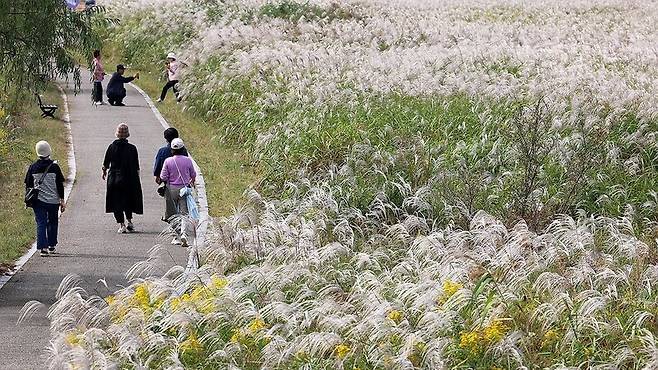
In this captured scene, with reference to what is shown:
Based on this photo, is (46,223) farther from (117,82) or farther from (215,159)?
(117,82)

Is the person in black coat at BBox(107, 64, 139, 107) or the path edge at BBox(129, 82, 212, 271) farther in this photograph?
the person in black coat at BBox(107, 64, 139, 107)

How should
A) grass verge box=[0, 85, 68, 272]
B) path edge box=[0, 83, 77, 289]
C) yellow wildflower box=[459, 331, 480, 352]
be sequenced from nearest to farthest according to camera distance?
1. yellow wildflower box=[459, 331, 480, 352]
2. path edge box=[0, 83, 77, 289]
3. grass verge box=[0, 85, 68, 272]

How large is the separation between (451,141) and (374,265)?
6452 millimetres

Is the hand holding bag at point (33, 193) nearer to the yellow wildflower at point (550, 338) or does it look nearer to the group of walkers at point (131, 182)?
the group of walkers at point (131, 182)

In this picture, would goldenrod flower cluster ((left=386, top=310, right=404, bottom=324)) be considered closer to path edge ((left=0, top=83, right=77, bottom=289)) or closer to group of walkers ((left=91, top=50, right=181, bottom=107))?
path edge ((left=0, top=83, right=77, bottom=289))

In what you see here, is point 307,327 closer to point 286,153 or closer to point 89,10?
point 89,10

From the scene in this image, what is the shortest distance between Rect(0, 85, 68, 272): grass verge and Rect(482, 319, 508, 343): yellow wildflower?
7.27 m

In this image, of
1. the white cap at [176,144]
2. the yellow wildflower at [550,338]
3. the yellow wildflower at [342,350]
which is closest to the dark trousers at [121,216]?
the white cap at [176,144]

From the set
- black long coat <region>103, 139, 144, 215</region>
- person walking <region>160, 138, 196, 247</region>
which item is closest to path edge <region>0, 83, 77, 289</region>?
black long coat <region>103, 139, 144, 215</region>

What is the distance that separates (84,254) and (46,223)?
637 mm

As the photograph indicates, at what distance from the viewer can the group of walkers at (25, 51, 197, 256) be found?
14.0 m

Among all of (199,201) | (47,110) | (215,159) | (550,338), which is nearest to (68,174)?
(215,159)

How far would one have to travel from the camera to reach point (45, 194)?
1403cm

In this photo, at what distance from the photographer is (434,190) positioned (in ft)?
47.1
